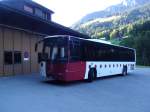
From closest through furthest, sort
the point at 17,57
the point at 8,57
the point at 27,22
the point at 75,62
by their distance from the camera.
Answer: the point at 75,62 → the point at 8,57 → the point at 27,22 → the point at 17,57

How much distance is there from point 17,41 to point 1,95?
10.0 m

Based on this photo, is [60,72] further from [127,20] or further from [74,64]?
[127,20]

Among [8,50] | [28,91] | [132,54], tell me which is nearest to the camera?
[28,91]

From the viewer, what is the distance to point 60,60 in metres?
16.2

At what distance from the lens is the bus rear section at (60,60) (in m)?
16.2

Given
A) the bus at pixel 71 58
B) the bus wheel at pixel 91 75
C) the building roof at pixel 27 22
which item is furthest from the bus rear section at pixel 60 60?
the building roof at pixel 27 22

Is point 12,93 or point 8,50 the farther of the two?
point 8,50

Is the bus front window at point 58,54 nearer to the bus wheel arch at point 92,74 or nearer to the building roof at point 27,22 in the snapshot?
the bus wheel arch at point 92,74

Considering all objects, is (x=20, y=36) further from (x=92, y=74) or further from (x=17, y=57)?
(x=92, y=74)

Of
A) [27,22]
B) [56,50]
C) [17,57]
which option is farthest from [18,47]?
[56,50]

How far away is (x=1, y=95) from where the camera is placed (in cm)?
1199

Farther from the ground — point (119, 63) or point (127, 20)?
point (127, 20)

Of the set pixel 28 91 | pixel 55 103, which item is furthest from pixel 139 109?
pixel 28 91

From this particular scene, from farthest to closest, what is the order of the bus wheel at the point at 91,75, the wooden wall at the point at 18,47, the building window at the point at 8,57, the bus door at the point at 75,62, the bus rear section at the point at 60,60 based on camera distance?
the building window at the point at 8,57
the wooden wall at the point at 18,47
the bus wheel at the point at 91,75
the bus door at the point at 75,62
the bus rear section at the point at 60,60
